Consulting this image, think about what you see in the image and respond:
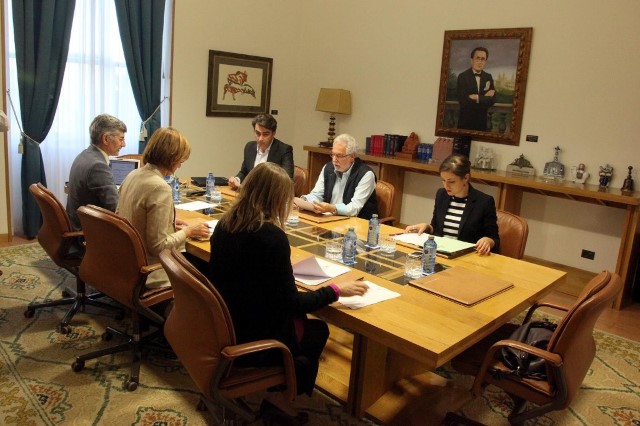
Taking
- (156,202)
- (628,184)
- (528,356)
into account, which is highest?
(628,184)

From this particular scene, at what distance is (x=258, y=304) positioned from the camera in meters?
1.88

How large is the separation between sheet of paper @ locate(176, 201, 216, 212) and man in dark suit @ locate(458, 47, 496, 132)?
2.92 meters

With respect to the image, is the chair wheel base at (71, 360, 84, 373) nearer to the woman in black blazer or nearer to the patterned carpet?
the patterned carpet

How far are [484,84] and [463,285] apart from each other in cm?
347

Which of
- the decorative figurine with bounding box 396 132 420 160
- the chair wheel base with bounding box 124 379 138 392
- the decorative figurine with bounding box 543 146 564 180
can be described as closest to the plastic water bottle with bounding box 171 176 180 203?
the chair wheel base with bounding box 124 379 138 392

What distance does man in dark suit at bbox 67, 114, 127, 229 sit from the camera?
3.10 m

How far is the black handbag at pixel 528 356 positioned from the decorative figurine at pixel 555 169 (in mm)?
2936

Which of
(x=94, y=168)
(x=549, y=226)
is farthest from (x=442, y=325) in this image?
(x=549, y=226)

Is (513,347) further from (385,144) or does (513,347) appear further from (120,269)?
(385,144)

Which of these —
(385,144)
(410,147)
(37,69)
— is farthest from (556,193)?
(37,69)

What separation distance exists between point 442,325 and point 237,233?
2.46ft

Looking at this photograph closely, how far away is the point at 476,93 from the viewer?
5238 millimetres

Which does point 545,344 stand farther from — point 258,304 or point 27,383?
point 27,383

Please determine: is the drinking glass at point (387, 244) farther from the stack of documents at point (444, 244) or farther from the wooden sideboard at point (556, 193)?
the wooden sideboard at point (556, 193)
